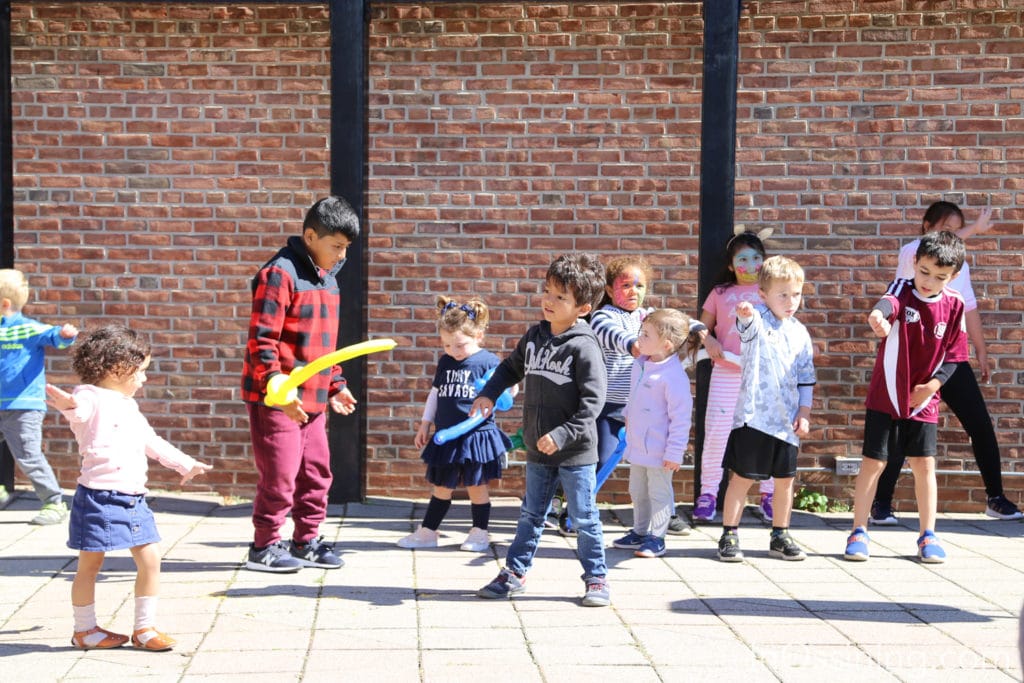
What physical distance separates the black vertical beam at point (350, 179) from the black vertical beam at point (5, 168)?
2.10 m

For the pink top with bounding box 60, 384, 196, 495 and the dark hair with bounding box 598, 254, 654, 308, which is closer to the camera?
the pink top with bounding box 60, 384, 196, 495

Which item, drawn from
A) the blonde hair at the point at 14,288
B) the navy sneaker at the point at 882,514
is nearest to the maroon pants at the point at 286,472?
the blonde hair at the point at 14,288

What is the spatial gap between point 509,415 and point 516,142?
1761mm

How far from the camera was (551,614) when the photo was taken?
461 centimetres

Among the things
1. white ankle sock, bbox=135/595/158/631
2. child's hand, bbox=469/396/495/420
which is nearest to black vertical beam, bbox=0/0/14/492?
white ankle sock, bbox=135/595/158/631

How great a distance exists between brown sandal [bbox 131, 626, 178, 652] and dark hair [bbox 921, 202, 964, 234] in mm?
4929

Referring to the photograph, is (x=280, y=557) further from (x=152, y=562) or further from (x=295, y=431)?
Result: (x=152, y=562)

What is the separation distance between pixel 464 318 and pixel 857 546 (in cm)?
240

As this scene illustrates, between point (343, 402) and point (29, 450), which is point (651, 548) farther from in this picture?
point (29, 450)

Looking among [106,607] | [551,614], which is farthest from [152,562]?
[551,614]

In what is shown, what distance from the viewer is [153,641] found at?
13.3 feet

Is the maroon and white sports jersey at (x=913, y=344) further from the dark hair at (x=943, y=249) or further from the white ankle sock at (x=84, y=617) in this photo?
the white ankle sock at (x=84, y=617)

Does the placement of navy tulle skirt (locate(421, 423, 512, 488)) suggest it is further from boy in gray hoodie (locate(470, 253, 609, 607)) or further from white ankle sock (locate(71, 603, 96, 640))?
white ankle sock (locate(71, 603, 96, 640))

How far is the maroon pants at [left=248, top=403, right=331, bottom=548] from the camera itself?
5.14 meters
